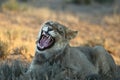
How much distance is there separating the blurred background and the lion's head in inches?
114

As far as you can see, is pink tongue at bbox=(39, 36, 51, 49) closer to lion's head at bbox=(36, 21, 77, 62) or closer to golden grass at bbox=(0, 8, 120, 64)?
lion's head at bbox=(36, 21, 77, 62)

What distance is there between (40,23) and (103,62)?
9.79m

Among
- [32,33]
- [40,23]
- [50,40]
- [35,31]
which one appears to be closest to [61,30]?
[50,40]

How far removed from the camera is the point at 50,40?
920 cm

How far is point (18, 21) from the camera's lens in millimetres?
19125

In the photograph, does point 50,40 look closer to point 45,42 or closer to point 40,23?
point 45,42

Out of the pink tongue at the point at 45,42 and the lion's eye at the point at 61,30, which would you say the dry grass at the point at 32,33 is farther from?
the lion's eye at the point at 61,30

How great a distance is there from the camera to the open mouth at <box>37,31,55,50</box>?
9148 mm

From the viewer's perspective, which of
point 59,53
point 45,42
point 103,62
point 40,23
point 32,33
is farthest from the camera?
point 40,23

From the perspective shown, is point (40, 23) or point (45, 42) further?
point (40, 23)

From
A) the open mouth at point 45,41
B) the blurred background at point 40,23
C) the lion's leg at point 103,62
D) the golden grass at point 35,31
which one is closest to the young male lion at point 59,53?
the open mouth at point 45,41

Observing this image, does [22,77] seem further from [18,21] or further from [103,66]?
[18,21]

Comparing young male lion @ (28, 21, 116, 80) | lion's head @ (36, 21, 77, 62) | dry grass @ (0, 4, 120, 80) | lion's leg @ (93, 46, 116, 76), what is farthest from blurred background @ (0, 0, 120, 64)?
lion's head @ (36, 21, 77, 62)

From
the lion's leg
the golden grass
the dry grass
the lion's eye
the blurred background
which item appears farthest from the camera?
the golden grass
